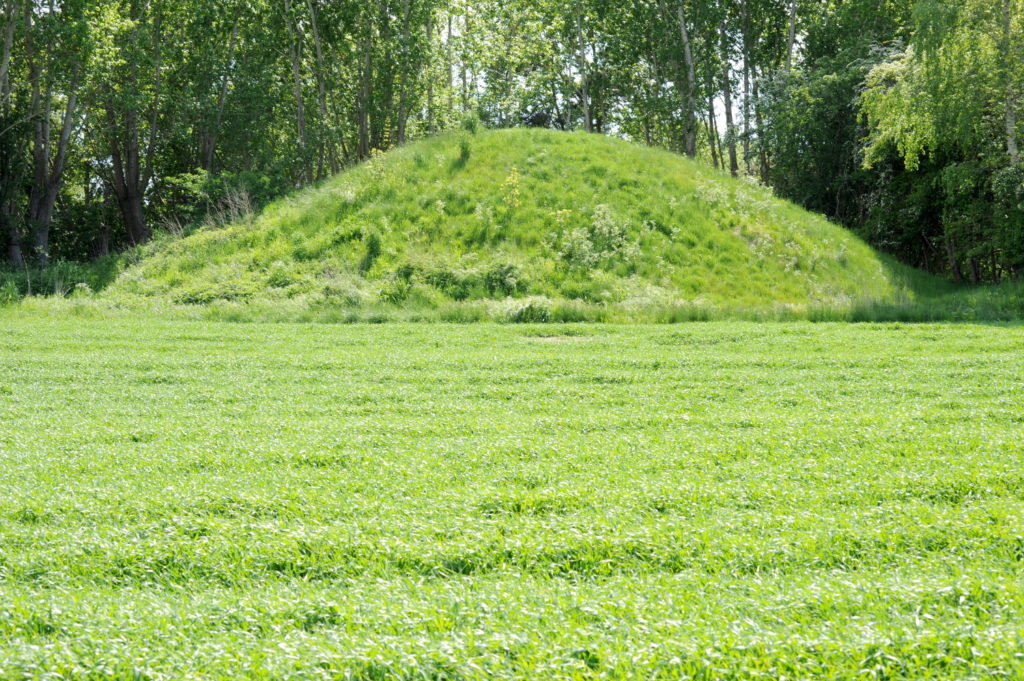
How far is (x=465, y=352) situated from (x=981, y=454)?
6.32 meters

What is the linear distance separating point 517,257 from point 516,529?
548 inches

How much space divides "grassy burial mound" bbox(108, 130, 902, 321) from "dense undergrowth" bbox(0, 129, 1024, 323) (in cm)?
5

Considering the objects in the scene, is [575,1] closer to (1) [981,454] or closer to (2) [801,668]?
(1) [981,454]

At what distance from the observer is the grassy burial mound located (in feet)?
53.3

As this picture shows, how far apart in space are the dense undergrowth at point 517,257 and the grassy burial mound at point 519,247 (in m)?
0.05

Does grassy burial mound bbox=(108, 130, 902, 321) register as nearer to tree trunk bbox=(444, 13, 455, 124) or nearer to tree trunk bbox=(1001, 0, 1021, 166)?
tree trunk bbox=(1001, 0, 1021, 166)

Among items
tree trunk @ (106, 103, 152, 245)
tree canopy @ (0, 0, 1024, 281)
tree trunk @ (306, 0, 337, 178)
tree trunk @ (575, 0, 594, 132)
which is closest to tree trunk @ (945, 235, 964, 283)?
tree canopy @ (0, 0, 1024, 281)

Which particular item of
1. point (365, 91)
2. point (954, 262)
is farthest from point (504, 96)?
point (954, 262)

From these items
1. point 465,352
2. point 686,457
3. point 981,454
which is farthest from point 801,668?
point 465,352

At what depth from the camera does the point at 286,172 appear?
3203cm

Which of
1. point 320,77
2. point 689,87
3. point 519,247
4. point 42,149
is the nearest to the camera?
point 519,247

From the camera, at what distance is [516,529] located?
13.2 ft

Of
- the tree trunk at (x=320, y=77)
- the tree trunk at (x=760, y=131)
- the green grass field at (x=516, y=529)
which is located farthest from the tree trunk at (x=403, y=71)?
the green grass field at (x=516, y=529)

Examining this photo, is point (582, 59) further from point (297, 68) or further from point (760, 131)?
point (297, 68)
